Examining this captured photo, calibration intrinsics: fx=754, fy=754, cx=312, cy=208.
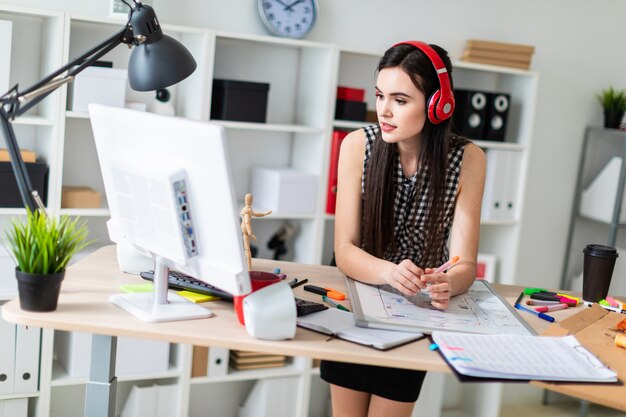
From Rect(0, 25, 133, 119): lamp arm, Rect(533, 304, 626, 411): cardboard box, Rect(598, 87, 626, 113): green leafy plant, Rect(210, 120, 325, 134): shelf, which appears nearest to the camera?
Rect(533, 304, 626, 411): cardboard box

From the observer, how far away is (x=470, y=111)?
11.5 feet

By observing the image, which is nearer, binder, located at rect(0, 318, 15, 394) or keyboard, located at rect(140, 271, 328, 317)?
keyboard, located at rect(140, 271, 328, 317)

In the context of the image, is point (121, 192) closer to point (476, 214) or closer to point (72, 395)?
point (476, 214)

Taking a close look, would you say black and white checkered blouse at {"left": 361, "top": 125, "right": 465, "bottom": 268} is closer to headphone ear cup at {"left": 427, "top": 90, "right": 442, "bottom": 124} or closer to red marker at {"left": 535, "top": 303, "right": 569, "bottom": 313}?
headphone ear cup at {"left": 427, "top": 90, "right": 442, "bottom": 124}

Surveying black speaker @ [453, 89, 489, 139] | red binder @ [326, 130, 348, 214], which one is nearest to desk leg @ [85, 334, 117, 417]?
red binder @ [326, 130, 348, 214]

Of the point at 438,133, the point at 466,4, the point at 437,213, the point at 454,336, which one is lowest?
the point at 454,336

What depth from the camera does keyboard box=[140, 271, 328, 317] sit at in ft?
5.44

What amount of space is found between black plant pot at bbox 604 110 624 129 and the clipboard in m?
2.27

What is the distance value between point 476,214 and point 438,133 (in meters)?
0.25

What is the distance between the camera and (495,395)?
3.62 meters

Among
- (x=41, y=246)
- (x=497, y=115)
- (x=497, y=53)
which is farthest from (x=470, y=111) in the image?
(x=41, y=246)

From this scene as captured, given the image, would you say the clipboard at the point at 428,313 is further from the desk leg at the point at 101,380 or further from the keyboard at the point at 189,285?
the desk leg at the point at 101,380

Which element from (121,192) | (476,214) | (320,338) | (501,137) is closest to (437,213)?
(476,214)

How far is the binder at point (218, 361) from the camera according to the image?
3.13 metres
